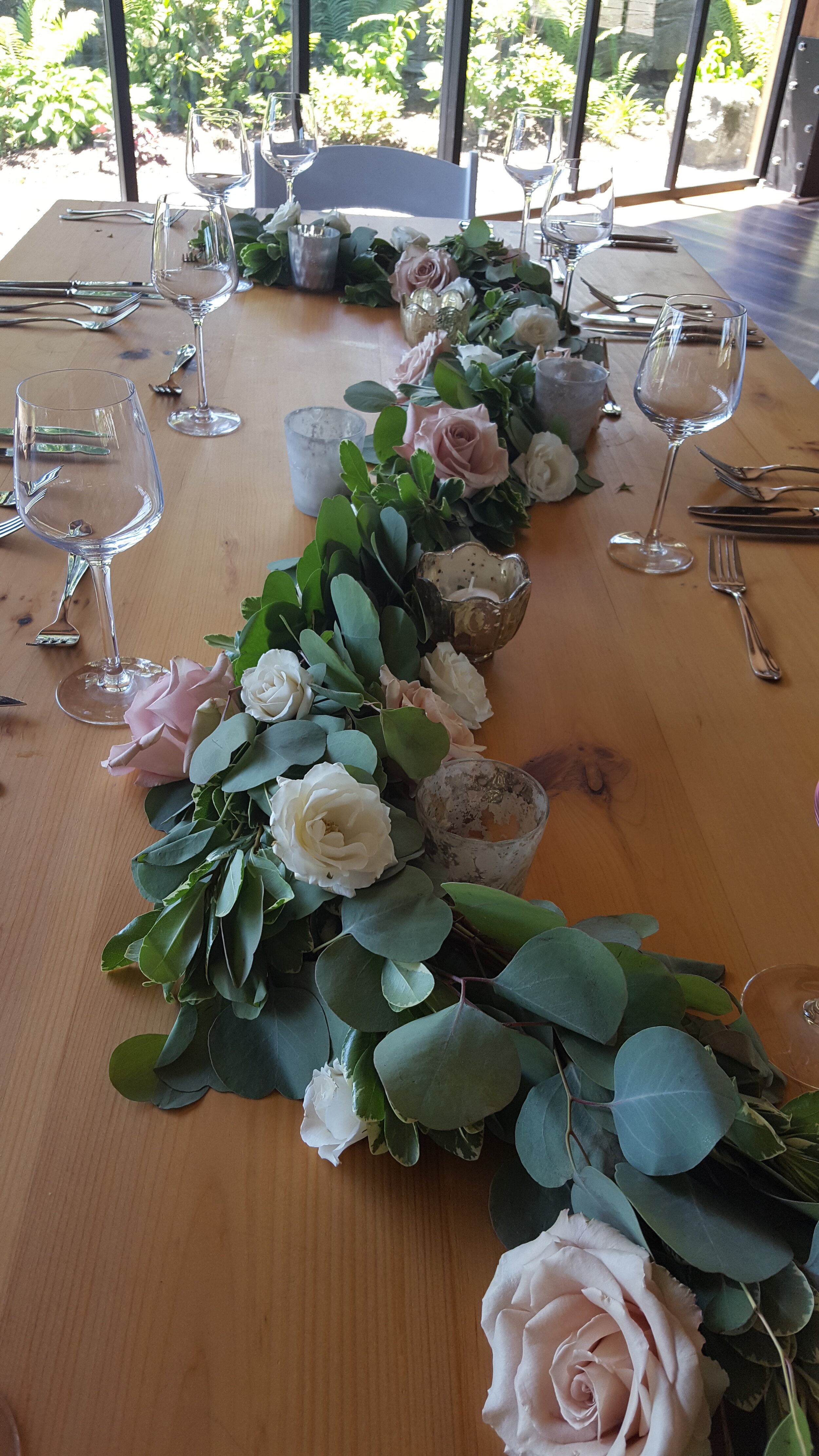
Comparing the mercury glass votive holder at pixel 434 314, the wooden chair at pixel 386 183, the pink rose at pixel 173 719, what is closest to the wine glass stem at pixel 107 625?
the pink rose at pixel 173 719

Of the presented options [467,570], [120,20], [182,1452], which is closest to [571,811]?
[467,570]

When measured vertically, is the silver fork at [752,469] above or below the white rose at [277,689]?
below

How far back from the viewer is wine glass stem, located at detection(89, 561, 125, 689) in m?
0.77

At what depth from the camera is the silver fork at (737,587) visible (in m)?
0.89

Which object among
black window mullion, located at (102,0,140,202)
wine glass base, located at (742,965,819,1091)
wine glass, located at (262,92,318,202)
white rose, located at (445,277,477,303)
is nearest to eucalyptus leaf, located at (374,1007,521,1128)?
wine glass base, located at (742,965,819,1091)

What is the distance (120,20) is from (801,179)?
4.47 m

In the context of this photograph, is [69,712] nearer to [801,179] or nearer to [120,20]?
[120,20]

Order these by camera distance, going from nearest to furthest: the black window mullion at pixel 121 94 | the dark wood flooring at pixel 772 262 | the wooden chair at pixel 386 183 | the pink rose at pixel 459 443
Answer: the pink rose at pixel 459 443, the wooden chair at pixel 386 183, the black window mullion at pixel 121 94, the dark wood flooring at pixel 772 262

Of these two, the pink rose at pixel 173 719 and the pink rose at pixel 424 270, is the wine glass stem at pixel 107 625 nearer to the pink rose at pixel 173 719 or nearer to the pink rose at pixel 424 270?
the pink rose at pixel 173 719

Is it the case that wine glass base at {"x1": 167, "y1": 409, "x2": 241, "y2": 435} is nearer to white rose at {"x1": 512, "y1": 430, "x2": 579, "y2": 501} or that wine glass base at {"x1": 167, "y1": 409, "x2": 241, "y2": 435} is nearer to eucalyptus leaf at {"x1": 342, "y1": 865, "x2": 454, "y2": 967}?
white rose at {"x1": 512, "y1": 430, "x2": 579, "y2": 501}

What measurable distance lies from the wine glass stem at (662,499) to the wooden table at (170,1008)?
0.05m

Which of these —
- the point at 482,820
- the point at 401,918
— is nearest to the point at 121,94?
the point at 482,820

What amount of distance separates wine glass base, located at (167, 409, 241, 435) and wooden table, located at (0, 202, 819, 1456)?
0.02 m

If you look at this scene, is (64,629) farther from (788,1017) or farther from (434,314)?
(434,314)
